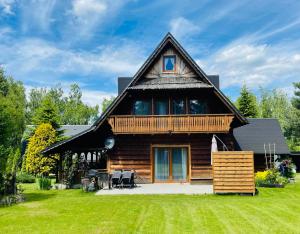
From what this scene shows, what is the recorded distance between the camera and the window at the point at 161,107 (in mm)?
21219

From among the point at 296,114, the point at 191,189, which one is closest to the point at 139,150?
the point at 191,189

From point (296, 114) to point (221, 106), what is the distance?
3069 centimetres

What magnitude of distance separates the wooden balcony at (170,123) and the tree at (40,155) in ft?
32.0

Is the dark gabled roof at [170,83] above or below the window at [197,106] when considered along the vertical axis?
above

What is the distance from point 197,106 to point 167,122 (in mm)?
2765

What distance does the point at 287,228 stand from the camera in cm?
875

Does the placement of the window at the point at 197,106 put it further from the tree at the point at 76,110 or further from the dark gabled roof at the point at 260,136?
the tree at the point at 76,110

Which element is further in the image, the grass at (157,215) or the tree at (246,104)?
the tree at (246,104)

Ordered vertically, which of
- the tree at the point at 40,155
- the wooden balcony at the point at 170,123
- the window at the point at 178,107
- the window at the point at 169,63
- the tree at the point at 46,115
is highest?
the window at the point at 169,63

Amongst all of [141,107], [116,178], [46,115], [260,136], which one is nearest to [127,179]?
[116,178]

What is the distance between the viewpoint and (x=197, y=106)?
2125cm

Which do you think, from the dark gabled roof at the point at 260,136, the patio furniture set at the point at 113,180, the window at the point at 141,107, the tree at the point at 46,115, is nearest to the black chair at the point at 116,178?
the patio furniture set at the point at 113,180

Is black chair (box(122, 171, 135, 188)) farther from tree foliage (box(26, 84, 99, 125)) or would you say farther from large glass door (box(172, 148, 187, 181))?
tree foliage (box(26, 84, 99, 125))

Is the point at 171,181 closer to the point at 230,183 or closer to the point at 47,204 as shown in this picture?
the point at 230,183
